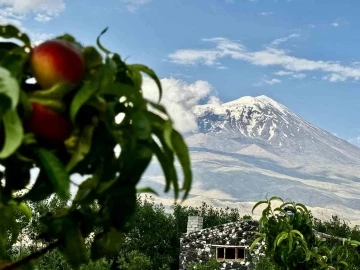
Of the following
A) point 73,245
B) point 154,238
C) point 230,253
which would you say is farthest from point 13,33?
point 154,238

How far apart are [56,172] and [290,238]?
458 cm

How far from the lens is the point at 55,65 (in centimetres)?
122

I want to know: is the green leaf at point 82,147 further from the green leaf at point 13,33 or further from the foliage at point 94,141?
the green leaf at point 13,33

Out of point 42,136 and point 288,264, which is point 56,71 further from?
point 288,264

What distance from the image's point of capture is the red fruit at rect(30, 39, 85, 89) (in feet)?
4.02

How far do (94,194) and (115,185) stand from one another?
0.04 m

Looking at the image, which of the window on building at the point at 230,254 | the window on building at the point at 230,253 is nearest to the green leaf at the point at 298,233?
the window on building at the point at 230,253

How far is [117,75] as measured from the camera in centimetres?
129

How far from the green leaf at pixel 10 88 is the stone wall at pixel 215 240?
3261cm

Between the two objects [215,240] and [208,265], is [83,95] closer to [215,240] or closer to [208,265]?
[208,265]

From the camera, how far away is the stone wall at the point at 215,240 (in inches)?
1324

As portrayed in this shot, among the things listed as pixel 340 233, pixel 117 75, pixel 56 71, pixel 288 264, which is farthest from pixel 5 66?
pixel 340 233

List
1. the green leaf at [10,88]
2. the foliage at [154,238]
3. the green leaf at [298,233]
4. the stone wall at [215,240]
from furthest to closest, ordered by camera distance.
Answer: the foliage at [154,238] < the stone wall at [215,240] < the green leaf at [298,233] < the green leaf at [10,88]

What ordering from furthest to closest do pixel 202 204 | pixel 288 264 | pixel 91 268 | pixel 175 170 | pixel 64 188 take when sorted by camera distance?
pixel 202 204 < pixel 91 268 < pixel 288 264 < pixel 175 170 < pixel 64 188
